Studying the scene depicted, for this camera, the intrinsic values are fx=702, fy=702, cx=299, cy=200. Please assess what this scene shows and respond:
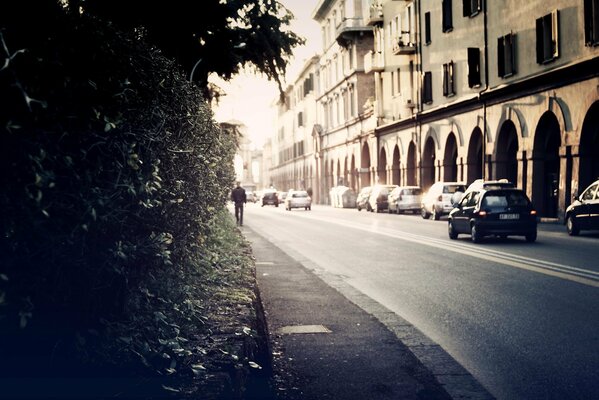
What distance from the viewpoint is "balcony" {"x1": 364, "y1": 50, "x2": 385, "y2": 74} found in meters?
50.8

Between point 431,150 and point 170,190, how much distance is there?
39.0 m

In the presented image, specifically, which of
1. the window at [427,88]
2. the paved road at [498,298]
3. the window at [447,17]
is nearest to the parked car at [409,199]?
the window at [427,88]

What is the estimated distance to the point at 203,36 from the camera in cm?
1199

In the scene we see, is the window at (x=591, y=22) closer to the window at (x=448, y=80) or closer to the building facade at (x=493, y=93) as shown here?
the building facade at (x=493, y=93)

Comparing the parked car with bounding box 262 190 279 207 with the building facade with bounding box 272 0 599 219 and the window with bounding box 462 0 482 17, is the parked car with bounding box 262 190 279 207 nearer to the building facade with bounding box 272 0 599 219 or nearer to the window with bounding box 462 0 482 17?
the building facade with bounding box 272 0 599 219

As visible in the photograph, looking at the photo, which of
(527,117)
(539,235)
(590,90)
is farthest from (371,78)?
→ (539,235)

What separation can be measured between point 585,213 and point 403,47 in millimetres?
25500

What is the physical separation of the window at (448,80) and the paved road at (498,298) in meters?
19.2

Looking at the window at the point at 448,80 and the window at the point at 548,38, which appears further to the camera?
the window at the point at 448,80

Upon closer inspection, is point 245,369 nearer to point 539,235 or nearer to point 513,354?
point 513,354

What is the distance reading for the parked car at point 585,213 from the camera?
19859 millimetres

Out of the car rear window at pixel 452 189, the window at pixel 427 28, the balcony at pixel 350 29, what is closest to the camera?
the car rear window at pixel 452 189

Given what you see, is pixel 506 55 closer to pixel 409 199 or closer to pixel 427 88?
pixel 427 88

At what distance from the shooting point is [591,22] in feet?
80.4
